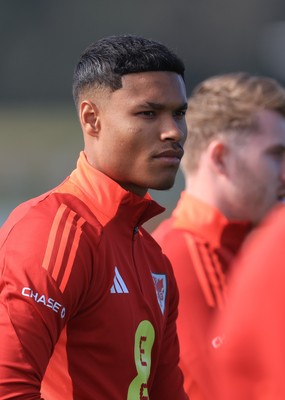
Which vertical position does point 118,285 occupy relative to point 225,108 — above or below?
below

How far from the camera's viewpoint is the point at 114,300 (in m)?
2.99

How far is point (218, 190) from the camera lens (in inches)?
180

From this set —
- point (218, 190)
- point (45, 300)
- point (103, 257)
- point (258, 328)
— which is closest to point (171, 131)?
point (103, 257)

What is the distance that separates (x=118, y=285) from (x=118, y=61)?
0.70m

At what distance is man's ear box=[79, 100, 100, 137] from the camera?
319cm

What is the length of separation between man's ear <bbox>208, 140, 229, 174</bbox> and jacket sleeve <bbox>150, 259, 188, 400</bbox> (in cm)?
119

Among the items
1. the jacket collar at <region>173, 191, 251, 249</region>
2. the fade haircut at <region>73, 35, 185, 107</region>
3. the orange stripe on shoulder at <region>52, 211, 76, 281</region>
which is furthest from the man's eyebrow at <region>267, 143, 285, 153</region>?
the orange stripe on shoulder at <region>52, 211, 76, 281</region>

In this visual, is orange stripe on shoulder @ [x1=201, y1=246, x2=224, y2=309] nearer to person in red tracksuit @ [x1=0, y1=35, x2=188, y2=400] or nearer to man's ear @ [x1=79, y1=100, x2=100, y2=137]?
person in red tracksuit @ [x1=0, y1=35, x2=188, y2=400]

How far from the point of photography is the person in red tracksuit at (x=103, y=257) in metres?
2.75

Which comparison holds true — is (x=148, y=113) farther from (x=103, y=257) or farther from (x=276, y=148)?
(x=276, y=148)

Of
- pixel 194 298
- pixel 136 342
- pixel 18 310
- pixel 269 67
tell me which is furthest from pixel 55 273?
pixel 269 67

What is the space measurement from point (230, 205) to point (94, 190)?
4.91 feet

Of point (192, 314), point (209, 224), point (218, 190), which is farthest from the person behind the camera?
point (218, 190)

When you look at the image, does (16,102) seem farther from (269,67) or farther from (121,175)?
(121,175)
